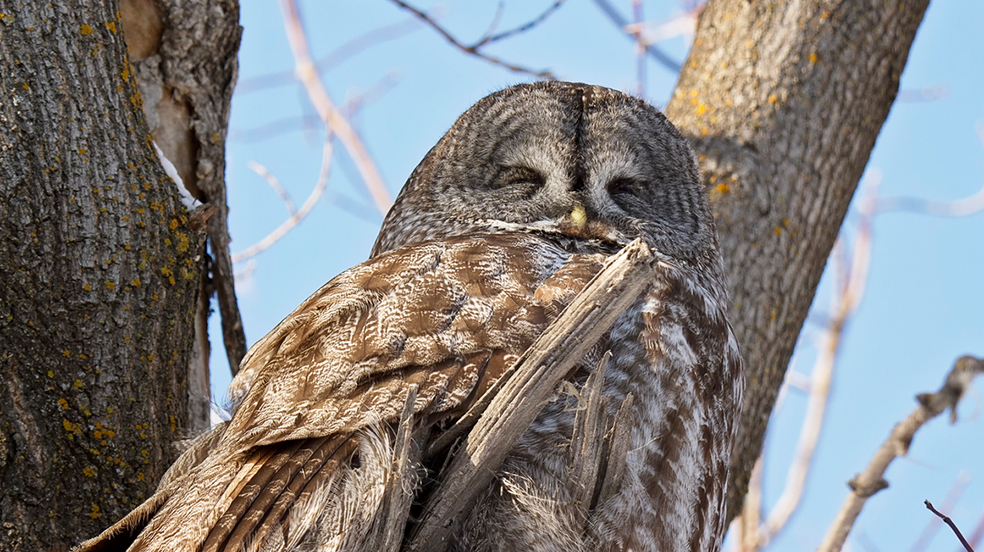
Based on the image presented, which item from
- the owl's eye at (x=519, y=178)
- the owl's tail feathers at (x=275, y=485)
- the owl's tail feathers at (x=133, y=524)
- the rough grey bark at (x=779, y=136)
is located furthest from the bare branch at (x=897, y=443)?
the owl's eye at (x=519, y=178)

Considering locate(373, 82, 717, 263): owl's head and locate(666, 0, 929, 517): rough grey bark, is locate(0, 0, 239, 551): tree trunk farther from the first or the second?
locate(666, 0, 929, 517): rough grey bark

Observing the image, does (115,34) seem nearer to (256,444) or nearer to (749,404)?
(256,444)

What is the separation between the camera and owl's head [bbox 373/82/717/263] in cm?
367

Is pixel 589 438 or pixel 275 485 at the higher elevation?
pixel 275 485

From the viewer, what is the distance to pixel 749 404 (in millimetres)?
3871

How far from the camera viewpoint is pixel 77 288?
9.11 feet

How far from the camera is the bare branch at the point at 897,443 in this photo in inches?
60.6

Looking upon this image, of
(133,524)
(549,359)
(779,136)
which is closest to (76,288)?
(133,524)

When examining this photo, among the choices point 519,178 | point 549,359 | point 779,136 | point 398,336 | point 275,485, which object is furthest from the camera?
point 779,136

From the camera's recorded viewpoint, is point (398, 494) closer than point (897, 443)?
No

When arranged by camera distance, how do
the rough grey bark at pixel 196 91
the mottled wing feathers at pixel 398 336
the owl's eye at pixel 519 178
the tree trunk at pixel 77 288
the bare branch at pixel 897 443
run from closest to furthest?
the bare branch at pixel 897 443 → the mottled wing feathers at pixel 398 336 → the tree trunk at pixel 77 288 → the rough grey bark at pixel 196 91 → the owl's eye at pixel 519 178

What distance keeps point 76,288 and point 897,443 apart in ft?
6.55

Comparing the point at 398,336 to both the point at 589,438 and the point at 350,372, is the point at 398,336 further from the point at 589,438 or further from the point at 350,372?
the point at 589,438

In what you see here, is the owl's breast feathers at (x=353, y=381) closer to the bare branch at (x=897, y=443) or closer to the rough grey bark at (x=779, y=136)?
the bare branch at (x=897, y=443)
